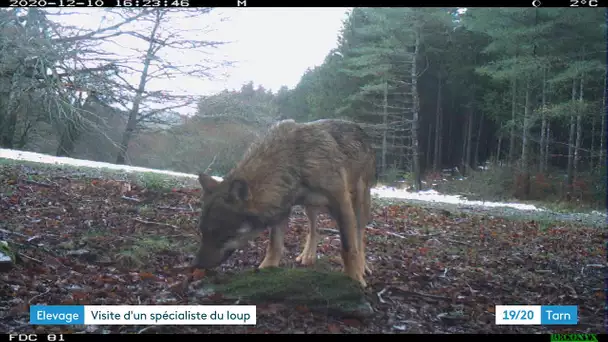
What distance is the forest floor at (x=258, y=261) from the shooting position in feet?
11.9

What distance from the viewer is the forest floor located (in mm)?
3641

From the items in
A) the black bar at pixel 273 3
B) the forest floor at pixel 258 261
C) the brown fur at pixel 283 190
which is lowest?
the forest floor at pixel 258 261

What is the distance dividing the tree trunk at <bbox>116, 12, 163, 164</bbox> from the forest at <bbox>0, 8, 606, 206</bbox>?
0.18ft

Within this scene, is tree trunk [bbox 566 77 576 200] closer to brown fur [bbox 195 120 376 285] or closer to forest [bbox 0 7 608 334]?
forest [bbox 0 7 608 334]

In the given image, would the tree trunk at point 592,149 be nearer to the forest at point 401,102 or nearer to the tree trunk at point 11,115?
the forest at point 401,102

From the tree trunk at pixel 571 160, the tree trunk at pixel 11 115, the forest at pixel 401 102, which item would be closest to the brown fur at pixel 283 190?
the forest at pixel 401 102

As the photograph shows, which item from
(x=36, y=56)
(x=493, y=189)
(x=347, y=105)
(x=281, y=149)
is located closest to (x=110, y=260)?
(x=281, y=149)

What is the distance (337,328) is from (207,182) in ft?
5.79

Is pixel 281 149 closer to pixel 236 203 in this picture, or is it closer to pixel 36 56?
pixel 236 203

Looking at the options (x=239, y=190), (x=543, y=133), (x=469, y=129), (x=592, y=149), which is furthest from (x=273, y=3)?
(x=469, y=129)

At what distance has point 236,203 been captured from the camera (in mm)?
4207

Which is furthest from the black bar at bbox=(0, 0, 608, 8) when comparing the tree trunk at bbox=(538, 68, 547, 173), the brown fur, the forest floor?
the tree trunk at bbox=(538, 68, 547, 173)

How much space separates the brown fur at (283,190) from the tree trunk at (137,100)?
9535 millimetres

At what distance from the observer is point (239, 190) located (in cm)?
413
